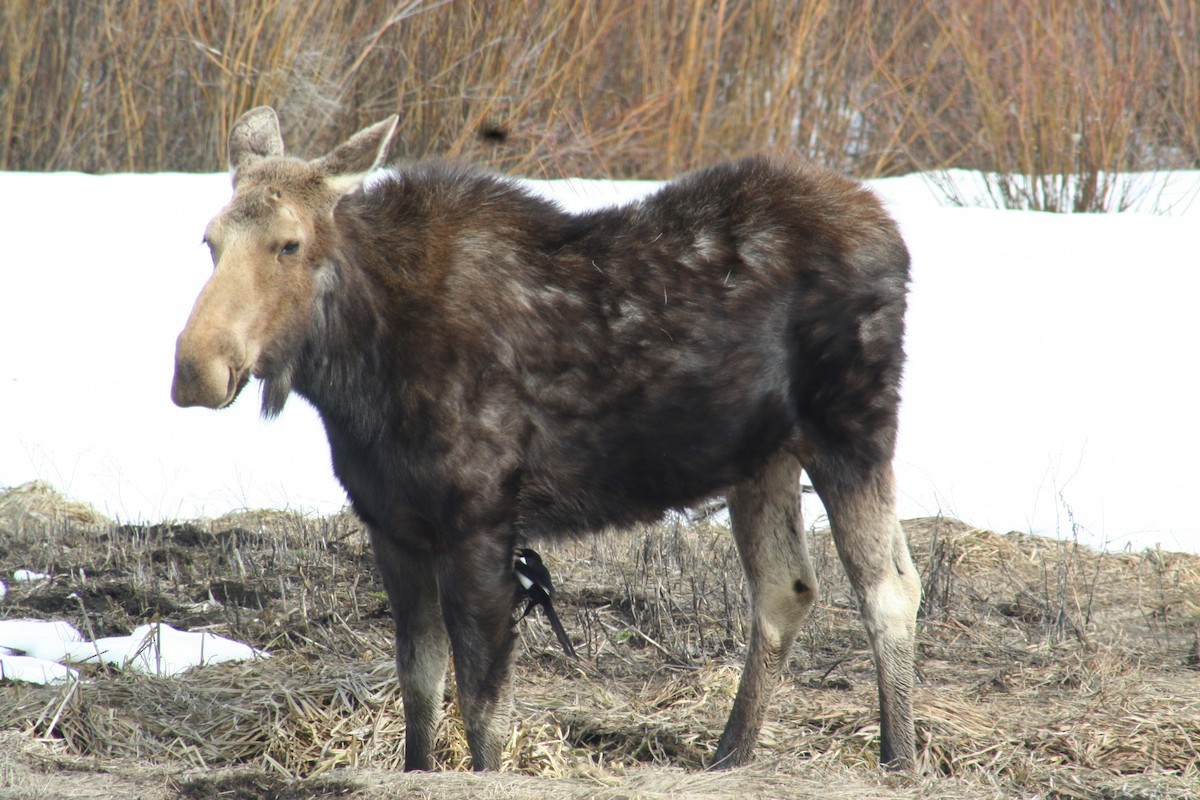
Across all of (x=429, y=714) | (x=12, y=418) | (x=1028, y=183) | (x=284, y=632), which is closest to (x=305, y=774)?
(x=429, y=714)

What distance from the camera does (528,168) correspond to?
38.1ft

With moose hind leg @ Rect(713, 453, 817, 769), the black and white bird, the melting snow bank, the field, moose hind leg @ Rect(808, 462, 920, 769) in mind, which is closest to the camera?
the field

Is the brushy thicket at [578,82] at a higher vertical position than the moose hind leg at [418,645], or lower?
higher

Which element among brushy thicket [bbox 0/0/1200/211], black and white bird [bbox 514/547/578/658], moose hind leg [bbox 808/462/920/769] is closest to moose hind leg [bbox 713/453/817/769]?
moose hind leg [bbox 808/462/920/769]

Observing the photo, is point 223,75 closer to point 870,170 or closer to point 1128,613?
point 870,170

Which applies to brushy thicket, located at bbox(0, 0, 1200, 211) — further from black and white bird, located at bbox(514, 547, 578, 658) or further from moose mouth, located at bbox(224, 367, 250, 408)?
moose mouth, located at bbox(224, 367, 250, 408)

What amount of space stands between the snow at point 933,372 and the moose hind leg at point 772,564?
2.19 m

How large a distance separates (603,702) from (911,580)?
47.5 inches

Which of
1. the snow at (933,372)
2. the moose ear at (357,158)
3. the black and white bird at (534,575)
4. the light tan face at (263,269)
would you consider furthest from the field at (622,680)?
the moose ear at (357,158)

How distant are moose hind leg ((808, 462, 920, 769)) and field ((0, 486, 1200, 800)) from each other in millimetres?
167

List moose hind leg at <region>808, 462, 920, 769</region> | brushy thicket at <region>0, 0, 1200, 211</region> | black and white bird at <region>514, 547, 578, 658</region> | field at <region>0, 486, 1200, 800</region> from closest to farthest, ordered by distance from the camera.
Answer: field at <region>0, 486, 1200, 800</region> < black and white bird at <region>514, 547, 578, 658</region> < moose hind leg at <region>808, 462, 920, 769</region> < brushy thicket at <region>0, 0, 1200, 211</region>

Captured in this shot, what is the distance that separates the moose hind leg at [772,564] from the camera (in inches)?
189

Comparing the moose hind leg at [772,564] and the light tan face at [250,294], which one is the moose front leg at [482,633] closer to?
the light tan face at [250,294]

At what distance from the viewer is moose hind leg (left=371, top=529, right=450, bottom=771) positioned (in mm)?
4293
